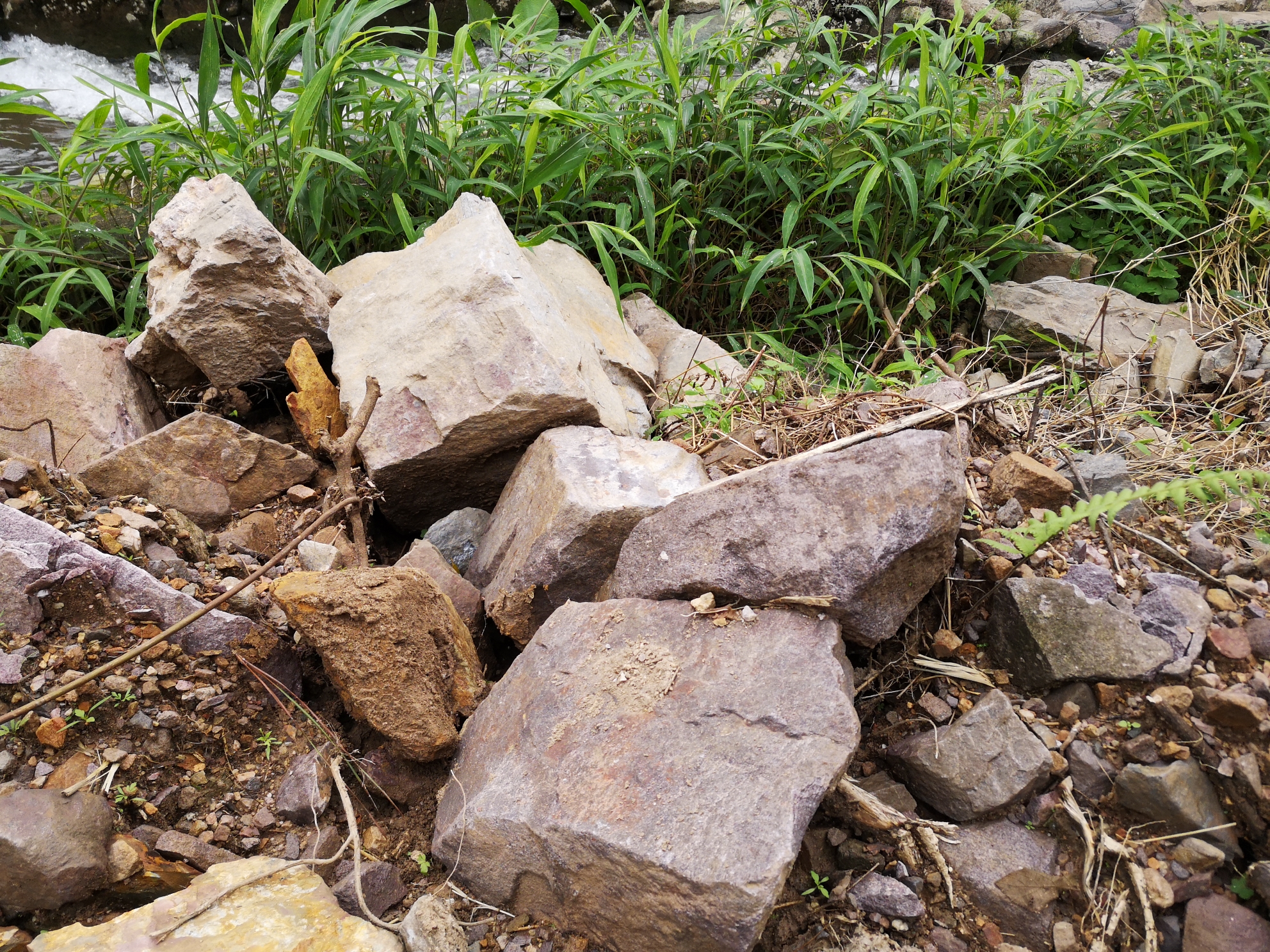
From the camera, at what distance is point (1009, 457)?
1921mm

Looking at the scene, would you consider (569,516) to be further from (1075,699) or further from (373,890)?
(1075,699)

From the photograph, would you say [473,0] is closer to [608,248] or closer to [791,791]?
[608,248]

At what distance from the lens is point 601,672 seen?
1519 mm

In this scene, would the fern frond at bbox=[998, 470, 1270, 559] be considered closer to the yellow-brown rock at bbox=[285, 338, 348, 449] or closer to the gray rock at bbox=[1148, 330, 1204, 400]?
the gray rock at bbox=[1148, 330, 1204, 400]

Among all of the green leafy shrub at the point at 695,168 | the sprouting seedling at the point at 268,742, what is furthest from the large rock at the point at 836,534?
the green leafy shrub at the point at 695,168

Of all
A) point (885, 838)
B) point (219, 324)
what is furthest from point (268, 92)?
point (885, 838)

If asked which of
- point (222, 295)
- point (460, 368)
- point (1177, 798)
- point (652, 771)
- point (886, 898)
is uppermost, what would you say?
point (222, 295)

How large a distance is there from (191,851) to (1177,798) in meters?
1.63

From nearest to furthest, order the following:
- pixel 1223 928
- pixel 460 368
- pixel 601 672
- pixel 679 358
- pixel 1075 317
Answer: pixel 1223 928 → pixel 601 672 → pixel 460 368 → pixel 679 358 → pixel 1075 317

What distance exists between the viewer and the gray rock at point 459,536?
2.12 m

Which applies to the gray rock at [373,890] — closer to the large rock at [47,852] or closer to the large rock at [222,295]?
the large rock at [47,852]

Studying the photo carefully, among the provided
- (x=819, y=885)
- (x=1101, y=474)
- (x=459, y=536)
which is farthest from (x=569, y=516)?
(x=1101, y=474)

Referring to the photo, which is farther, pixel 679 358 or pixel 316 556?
pixel 679 358

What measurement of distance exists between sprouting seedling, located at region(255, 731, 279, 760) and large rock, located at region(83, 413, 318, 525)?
2.42 feet
